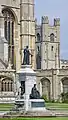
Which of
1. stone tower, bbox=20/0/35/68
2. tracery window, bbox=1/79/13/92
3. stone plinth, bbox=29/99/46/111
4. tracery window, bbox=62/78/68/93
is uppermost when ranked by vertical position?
stone tower, bbox=20/0/35/68

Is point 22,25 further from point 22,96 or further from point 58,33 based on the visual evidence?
point 58,33

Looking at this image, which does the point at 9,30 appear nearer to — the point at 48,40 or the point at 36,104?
the point at 36,104

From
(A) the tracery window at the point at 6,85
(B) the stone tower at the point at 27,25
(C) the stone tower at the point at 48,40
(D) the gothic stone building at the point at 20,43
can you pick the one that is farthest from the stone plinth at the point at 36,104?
(C) the stone tower at the point at 48,40

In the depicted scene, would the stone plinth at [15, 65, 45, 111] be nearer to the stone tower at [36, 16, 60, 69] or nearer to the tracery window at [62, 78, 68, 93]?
the tracery window at [62, 78, 68, 93]

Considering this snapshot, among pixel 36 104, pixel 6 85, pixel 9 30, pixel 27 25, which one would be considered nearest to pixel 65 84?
pixel 27 25

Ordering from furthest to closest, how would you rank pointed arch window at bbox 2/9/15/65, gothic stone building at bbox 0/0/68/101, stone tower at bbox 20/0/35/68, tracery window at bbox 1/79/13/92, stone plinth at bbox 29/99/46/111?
pointed arch window at bbox 2/9/15/65 < stone tower at bbox 20/0/35/68 < gothic stone building at bbox 0/0/68/101 < tracery window at bbox 1/79/13/92 < stone plinth at bbox 29/99/46/111

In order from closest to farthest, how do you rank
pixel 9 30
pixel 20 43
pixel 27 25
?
pixel 27 25
pixel 20 43
pixel 9 30

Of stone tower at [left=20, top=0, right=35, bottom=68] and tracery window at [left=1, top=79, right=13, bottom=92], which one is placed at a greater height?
stone tower at [left=20, top=0, right=35, bottom=68]

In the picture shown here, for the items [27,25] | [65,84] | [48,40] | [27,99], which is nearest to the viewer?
[27,99]

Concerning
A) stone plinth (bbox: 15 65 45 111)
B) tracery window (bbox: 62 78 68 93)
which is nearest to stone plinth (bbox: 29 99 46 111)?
stone plinth (bbox: 15 65 45 111)

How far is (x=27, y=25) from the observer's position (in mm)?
79250

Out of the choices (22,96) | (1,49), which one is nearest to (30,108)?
(22,96)

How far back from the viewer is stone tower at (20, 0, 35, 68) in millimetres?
78625

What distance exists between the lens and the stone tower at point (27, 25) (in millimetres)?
78625
